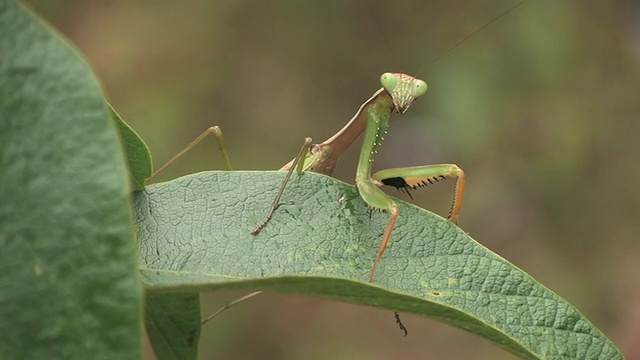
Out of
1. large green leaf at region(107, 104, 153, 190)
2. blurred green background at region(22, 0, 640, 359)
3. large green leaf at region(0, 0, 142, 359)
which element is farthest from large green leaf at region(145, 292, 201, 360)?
blurred green background at region(22, 0, 640, 359)

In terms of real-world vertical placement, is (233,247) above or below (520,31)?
below

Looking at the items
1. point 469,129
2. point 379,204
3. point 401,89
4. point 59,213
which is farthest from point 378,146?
point 469,129

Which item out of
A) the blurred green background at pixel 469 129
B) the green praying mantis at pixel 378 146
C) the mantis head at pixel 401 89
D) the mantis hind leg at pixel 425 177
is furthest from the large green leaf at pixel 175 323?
the blurred green background at pixel 469 129

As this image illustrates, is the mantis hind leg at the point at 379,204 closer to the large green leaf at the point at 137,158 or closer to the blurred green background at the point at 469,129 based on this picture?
the large green leaf at the point at 137,158

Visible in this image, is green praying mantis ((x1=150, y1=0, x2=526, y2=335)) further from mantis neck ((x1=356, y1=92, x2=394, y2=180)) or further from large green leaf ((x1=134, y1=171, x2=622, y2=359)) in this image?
large green leaf ((x1=134, y1=171, x2=622, y2=359))

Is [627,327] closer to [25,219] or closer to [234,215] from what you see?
[234,215]

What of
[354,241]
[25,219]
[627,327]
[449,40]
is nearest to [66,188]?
[25,219]
